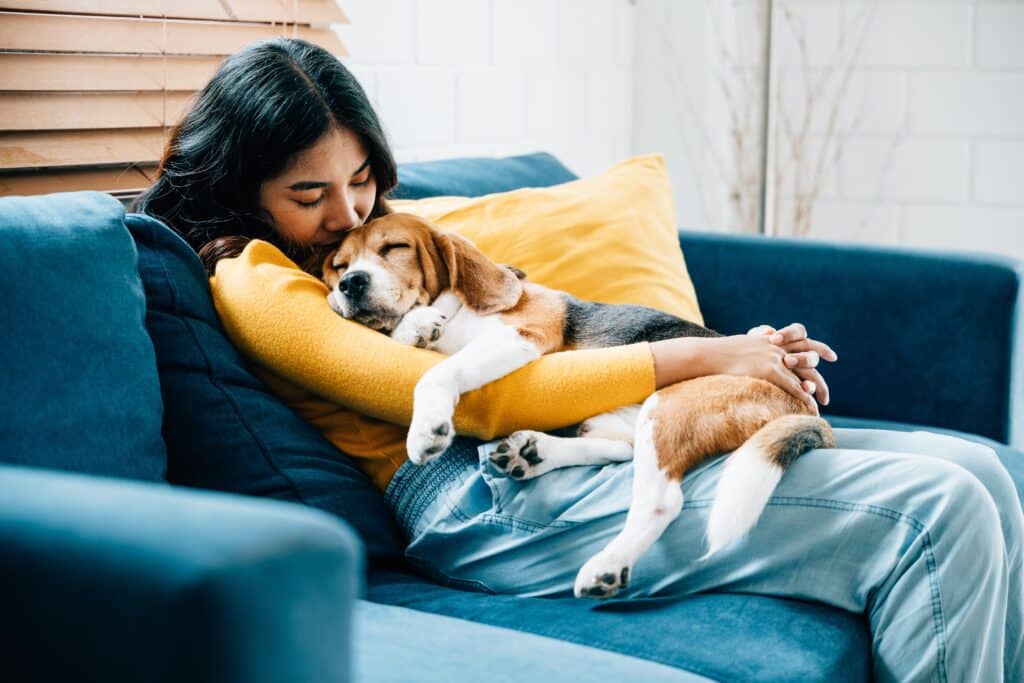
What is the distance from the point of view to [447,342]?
67.0 inches

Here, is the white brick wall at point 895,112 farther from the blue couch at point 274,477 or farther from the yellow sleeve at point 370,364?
the yellow sleeve at point 370,364

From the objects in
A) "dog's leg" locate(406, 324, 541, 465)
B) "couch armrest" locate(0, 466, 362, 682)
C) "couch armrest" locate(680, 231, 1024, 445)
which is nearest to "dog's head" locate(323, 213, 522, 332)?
"dog's leg" locate(406, 324, 541, 465)

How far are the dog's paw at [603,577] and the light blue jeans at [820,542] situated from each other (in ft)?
0.17

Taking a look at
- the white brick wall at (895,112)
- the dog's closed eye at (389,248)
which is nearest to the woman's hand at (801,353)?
the dog's closed eye at (389,248)

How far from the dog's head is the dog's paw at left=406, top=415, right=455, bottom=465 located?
0.93 feet

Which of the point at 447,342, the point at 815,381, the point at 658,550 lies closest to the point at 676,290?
the point at 815,381

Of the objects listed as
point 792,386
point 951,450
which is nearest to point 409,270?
point 792,386

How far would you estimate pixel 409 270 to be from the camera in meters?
1.68

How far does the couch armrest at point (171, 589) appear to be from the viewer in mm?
634

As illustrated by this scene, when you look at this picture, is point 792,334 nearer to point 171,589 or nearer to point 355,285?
point 355,285

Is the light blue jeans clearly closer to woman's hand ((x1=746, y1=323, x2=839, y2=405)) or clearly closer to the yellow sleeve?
the yellow sleeve

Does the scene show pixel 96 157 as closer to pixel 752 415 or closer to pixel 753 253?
pixel 752 415

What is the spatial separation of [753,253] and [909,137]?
154cm

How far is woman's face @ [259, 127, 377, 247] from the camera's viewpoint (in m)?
1.68
